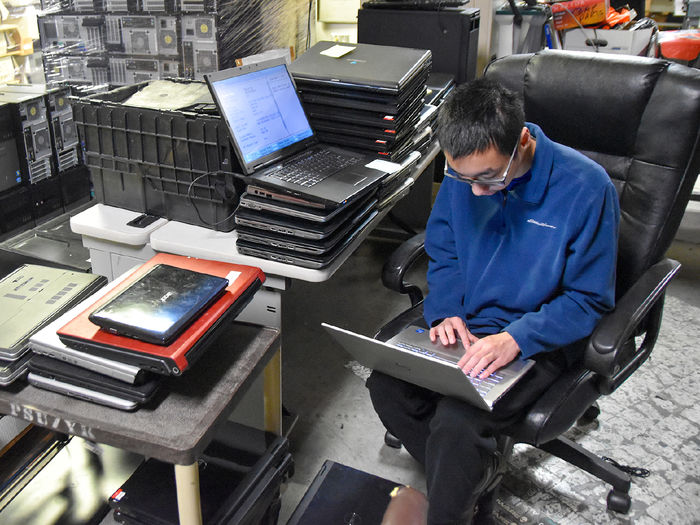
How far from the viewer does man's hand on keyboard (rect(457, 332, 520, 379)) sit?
134cm

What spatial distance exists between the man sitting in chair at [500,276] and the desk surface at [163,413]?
1.29 ft

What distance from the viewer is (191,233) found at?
1.66 meters

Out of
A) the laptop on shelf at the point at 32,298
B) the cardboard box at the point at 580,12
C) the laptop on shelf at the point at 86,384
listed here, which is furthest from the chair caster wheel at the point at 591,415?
the cardboard box at the point at 580,12

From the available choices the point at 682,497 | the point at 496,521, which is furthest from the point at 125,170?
the point at 682,497

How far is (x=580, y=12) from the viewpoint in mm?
3521

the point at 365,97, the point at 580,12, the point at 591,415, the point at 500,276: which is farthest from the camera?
the point at 580,12

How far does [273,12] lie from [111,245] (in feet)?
4.92

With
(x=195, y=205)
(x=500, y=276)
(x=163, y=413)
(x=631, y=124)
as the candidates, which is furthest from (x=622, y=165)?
(x=163, y=413)

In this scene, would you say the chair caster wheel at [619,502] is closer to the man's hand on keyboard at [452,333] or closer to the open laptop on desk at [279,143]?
the man's hand on keyboard at [452,333]

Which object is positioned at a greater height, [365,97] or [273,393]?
[365,97]

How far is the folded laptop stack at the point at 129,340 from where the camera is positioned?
116 cm

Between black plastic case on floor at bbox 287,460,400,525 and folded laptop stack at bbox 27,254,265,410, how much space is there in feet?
1.68

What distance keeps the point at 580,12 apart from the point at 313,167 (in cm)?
257

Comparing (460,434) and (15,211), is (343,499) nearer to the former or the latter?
(460,434)
